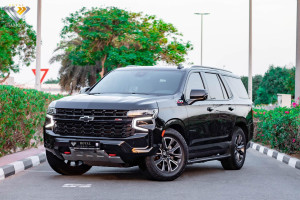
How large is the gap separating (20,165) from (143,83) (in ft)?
9.14

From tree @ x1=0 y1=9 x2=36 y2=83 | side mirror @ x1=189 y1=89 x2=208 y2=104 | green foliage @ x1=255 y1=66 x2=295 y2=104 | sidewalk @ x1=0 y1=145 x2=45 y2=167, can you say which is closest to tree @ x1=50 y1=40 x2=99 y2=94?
tree @ x1=0 y1=9 x2=36 y2=83

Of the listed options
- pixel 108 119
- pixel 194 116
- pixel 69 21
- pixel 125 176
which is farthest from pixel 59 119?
pixel 69 21

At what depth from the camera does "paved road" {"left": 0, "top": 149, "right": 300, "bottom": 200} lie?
795 centimetres

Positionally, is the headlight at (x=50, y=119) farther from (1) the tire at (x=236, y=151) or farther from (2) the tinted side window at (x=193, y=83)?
(1) the tire at (x=236, y=151)

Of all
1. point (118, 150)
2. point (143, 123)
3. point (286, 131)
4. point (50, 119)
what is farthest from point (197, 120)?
point (286, 131)

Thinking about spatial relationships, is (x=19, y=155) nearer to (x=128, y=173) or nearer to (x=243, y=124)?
(x=128, y=173)

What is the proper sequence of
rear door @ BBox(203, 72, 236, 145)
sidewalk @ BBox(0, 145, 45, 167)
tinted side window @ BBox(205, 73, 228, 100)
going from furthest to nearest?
sidewalk @ BBox(0, 145, 45, 167), tinted side window @ BBox(205, 73, 228, 100), rear door @ BBox(203, 72, 236, 145)

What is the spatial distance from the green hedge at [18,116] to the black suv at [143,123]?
7.13 feet

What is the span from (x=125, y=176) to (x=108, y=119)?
60.9 inches

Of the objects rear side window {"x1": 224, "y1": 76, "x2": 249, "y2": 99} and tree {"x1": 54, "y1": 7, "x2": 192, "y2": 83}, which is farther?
tree {"x1": 54, "y1": 7, "x2": 192, "y2": 83}

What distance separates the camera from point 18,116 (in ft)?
43.2

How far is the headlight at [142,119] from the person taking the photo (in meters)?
8.88

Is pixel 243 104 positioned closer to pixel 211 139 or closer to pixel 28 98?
pixel 211 139

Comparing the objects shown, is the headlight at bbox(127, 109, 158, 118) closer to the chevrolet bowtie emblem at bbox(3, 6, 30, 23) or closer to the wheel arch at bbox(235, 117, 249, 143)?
the wheel arch at bbox(235, 117, 249, 143)
